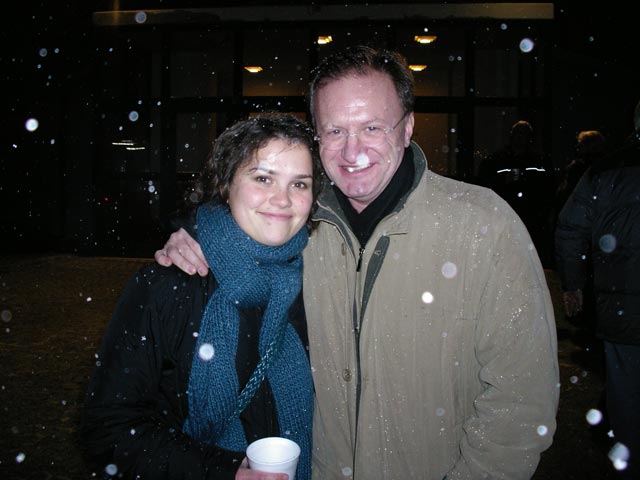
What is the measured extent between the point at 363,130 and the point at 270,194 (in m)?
0.47

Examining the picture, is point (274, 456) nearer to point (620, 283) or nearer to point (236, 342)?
point (236, 342)

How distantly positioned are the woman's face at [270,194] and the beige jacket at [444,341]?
254 mm

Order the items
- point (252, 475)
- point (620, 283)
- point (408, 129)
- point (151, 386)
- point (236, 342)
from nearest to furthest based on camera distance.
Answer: point (252, 475) → point (151, 386) → point (236, 342) → point (408, 129) → point (620, 283)

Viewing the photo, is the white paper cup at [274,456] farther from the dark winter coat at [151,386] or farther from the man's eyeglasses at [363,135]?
the man's eyeglasses at [363,135]

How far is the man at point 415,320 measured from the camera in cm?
166

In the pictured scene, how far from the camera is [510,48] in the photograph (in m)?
10.0

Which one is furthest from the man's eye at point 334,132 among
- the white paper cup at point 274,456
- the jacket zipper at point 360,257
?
the white paper cup at point 274,456

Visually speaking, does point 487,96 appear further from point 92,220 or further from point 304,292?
point 304,292

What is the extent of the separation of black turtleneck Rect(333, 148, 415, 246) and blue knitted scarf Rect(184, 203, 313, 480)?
0.76 ft

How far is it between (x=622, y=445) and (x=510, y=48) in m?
9.03

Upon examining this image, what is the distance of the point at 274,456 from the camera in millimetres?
1558

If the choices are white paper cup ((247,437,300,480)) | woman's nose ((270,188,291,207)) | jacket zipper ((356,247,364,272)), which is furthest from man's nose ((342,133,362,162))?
white paper cup ((247,437,300,480))

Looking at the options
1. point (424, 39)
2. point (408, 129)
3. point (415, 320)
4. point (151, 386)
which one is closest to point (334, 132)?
point (408, 129)

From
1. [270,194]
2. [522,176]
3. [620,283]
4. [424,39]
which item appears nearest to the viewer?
[270,194]
